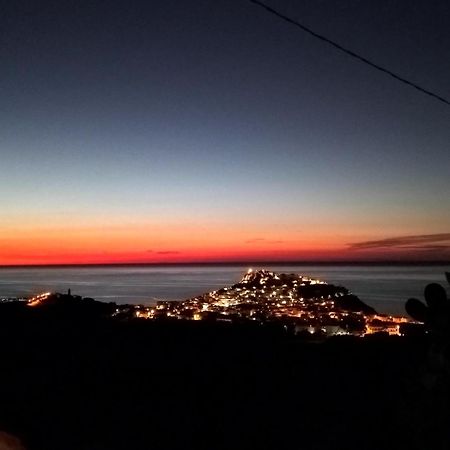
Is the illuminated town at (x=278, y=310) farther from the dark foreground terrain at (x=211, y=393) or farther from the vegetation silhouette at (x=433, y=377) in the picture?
the vegetation silhouette at (x=433, y=377)

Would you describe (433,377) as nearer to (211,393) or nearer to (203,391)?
(211,393)

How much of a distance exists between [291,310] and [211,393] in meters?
A: 17.6

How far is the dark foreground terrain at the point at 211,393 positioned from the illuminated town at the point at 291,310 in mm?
5866

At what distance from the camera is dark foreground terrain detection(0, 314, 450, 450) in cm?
731

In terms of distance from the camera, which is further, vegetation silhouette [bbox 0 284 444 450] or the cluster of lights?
the cluster of lights

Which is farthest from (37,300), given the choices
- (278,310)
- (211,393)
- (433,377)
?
(433,377)

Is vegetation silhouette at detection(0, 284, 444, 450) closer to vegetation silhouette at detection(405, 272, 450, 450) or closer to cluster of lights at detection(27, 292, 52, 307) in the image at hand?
vegetation silhouette at detection(405, 272, 450, 450)

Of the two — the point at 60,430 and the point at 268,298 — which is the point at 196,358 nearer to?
the point at 60,430

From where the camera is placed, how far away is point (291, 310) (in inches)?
1026

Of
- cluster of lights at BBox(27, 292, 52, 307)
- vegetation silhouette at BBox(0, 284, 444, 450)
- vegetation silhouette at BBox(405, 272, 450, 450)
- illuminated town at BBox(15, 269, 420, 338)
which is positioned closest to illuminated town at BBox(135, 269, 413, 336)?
illuminated town at BBox(15, 269, 420, 338)

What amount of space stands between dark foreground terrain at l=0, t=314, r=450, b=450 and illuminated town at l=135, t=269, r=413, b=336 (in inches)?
231

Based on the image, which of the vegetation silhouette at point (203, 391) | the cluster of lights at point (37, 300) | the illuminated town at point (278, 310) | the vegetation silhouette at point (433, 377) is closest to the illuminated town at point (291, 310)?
the illuminated town at point (278, 310)

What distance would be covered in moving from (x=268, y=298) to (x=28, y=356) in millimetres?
23437

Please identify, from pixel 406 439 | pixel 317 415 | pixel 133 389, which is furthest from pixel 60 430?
pixel 406 439
